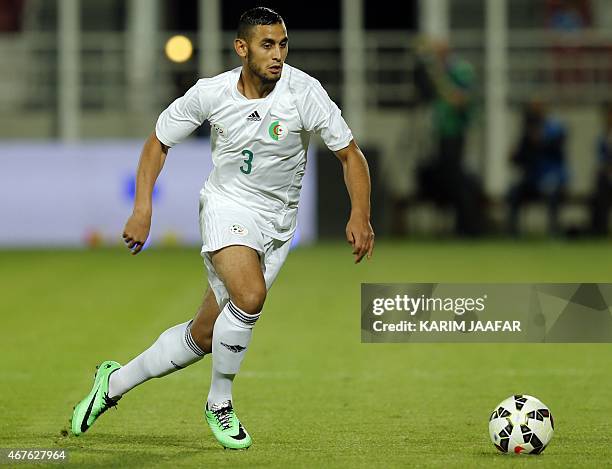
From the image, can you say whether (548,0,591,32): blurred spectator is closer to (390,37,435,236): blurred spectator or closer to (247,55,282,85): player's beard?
(390,37,435,236): blurred spectator

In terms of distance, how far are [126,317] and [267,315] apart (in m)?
1.19

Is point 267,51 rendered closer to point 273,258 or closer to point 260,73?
point 260,73

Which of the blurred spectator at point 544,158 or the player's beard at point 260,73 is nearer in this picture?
the player's beard at point 260,73

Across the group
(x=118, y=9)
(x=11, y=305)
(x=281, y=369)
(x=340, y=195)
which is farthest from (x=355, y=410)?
(x=118, y=9)

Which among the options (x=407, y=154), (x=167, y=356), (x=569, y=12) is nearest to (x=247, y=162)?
(x=167, y=356)

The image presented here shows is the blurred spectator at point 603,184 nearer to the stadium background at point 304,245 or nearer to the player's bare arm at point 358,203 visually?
the stadium background at point 304,245

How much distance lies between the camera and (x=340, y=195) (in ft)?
67.4

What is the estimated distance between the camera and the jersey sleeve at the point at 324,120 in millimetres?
6773

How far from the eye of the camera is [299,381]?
9039mm

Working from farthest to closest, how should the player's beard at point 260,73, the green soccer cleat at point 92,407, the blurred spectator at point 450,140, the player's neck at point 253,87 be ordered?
1. the blurred spectator at point 450,140
2. the green soccer cleat at point 92,407
3. the player's neck at point 253,87
4. the player's beard at point 260,73

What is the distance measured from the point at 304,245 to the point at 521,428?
14.0 meters

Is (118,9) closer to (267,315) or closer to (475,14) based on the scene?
(475,14)

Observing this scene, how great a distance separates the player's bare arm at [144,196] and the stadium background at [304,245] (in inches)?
36.7

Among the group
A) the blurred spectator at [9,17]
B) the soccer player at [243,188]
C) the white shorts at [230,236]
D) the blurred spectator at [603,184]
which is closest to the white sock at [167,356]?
the soccer player at [243,188]
